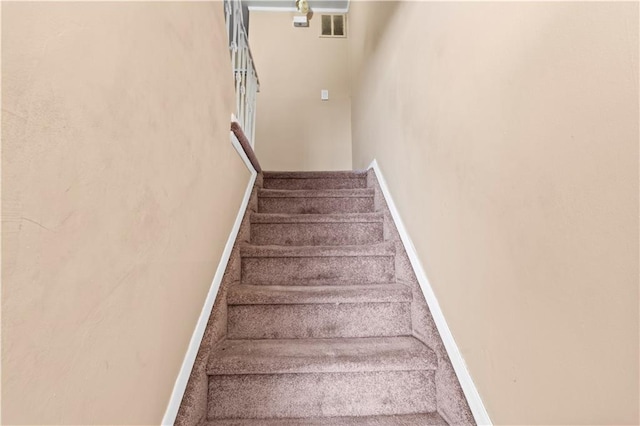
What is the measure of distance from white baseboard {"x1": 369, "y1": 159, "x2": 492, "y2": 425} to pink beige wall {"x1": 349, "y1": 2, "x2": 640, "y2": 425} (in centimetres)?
3

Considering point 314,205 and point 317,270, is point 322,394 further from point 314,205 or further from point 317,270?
point 314,205

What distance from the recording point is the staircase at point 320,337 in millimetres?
1058

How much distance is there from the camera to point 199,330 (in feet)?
3.62

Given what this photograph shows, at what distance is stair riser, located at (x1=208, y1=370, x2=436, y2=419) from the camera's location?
1.05 meters

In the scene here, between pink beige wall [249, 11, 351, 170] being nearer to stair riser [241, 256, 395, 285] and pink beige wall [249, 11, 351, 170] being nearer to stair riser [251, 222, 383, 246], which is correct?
stair riser [251, 222, 383, 246]

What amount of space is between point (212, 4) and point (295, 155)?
2.22 metres

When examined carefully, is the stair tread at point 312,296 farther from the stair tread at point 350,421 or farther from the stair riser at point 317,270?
the stair tread at point 350,421

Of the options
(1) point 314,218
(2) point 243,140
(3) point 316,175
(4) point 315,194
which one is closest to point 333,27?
(3) point 316,175

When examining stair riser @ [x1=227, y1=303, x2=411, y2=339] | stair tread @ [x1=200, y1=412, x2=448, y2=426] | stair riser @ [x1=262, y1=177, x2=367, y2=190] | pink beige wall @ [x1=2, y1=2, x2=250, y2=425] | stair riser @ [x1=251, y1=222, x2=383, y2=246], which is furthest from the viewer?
stair riser @ [x1=262, y1=177, x2=367, y2=190]

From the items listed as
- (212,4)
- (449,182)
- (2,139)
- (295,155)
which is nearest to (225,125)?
(212,4)

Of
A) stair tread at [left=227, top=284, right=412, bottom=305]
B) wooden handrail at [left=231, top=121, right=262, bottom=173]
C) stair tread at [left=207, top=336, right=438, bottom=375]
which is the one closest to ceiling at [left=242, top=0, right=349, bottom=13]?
wooden handrail at [left=231, top=121, right=262, bottom=173]

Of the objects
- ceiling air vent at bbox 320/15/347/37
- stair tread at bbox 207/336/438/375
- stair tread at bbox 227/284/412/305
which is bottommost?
stair tread at bbox 207/336/438/375

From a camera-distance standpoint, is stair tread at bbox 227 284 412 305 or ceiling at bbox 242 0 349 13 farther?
ceiling at bbox 242 0 349 13

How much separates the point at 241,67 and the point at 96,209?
74.4 inches
